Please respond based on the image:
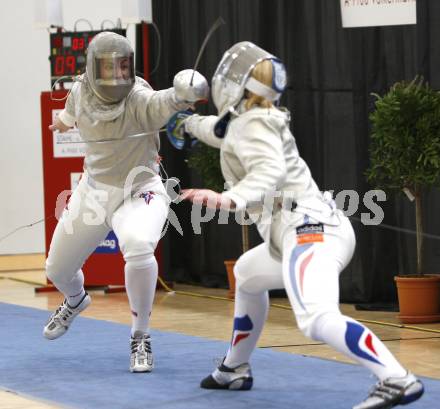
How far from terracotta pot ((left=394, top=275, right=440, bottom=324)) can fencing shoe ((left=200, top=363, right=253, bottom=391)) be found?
67.2 inches

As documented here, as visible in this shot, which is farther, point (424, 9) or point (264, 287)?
point (424, 9)

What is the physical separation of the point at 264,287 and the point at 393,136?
1.87 metres

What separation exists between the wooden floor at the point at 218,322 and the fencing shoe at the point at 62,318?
0.69 metres

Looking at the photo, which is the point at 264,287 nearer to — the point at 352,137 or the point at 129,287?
the point at 129,287

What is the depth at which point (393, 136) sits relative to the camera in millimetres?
4695

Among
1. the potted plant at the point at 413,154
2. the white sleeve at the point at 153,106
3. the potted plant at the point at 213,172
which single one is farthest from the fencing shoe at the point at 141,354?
the potted plant at the point at 213,172

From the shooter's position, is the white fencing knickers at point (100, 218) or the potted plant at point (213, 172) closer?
the white fencing knickers at point (100, 218)

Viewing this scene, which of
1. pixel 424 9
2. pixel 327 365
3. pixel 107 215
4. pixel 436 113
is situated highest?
pixel 424 9

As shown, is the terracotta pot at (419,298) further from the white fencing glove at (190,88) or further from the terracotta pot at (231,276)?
the white fencing glove at (190,88)

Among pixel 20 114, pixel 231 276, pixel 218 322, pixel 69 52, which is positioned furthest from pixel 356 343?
pixel 20 114

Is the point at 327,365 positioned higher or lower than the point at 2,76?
lower

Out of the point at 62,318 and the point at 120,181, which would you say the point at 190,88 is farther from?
the point at 62,318

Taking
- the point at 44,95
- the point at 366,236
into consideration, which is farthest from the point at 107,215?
the point at 44,95

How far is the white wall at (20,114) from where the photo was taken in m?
8.69
